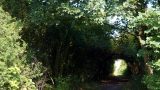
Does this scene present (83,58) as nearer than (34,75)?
No

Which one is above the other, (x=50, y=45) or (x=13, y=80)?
(x=50, y=45)

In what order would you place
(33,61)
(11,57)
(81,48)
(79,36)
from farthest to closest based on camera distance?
(81,48)
(79,36)
(33,61)
(11,57)

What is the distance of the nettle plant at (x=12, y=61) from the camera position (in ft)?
39.8

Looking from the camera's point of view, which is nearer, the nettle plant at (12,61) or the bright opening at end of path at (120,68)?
the nettle plant at (12,61)

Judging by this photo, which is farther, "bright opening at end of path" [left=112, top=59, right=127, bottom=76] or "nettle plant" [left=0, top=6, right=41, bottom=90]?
"bright opening at end of path" [left=112, top=59, right=127, bottom=76]

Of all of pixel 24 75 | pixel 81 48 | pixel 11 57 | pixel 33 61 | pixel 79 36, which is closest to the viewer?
pixel 11 57

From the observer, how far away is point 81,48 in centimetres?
2381

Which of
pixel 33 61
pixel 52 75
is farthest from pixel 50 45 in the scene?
pixel 33 61

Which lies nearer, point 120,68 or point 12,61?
point 12,61

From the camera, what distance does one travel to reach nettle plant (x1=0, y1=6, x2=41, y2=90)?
12134mm

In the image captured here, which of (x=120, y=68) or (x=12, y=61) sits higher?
(x=120, y=68)

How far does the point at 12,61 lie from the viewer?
42.0 feet

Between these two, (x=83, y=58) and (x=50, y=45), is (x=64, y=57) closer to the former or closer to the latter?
(x=50, y=45)

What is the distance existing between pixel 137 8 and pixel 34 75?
15.8ft
